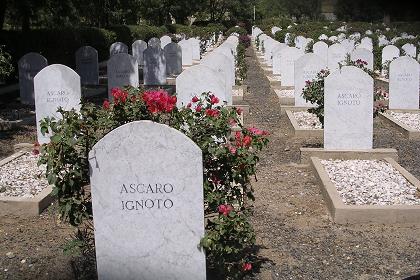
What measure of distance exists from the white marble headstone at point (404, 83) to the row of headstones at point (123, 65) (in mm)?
6361

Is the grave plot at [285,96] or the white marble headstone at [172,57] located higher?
the white marble headstone at [172,57]

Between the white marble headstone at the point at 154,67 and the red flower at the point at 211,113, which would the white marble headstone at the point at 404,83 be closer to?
the white marble headstone at the point at 154,67

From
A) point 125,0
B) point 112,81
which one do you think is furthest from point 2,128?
point 125,0

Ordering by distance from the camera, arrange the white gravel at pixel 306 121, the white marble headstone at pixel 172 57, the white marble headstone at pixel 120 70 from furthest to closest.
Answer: the white marble headstone at pixel 172 57 → the white marble headstone at pixel 120 70 → the white gravel at pixel 306 121

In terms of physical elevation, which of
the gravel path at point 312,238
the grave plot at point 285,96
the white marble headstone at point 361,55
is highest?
the white marble headstone at point 361,55

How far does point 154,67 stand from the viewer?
59.9 feet

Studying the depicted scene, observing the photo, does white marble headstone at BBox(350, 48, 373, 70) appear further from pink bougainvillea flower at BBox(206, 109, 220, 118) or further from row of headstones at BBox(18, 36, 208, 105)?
pink bougainvillea flower at BBox(206, 109, 220, 118)

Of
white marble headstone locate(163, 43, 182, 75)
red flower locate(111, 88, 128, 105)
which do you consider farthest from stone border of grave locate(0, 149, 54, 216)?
white marble headstone locate(163, 43, 182, 75)

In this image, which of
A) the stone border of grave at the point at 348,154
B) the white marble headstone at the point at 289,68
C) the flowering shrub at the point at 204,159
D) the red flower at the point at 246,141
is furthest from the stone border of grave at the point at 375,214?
the white marble headstone at the point at 289,68

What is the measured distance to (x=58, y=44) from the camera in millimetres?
20625

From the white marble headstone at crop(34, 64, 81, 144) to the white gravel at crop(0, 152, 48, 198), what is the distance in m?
0.78

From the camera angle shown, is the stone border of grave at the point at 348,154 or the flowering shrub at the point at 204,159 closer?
the flowering shrub at the point at 204,159

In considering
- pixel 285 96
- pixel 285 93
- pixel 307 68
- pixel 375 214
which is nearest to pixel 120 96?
pixel 375 214

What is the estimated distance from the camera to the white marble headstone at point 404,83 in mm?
11602
